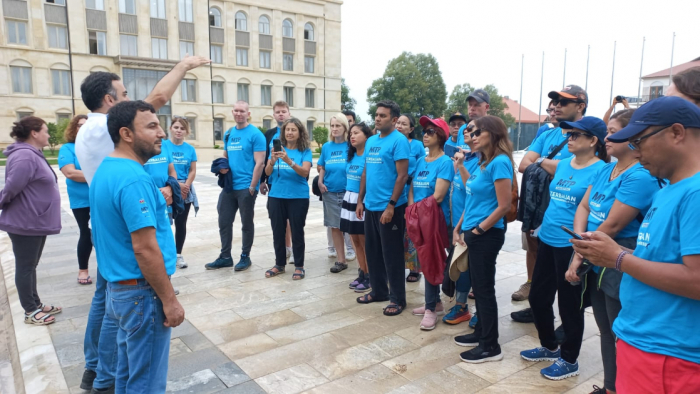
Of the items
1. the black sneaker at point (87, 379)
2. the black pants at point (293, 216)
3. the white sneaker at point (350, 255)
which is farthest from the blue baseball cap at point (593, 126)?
the white sneaker at point (350, 255)

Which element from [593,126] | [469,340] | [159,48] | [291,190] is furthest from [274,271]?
[159,48]

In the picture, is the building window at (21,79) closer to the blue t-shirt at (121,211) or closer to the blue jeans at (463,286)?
the blue t-shirt at (121,211)

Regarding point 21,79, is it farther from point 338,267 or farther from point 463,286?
point 463,286

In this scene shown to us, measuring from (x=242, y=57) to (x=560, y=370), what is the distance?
39.5 metres

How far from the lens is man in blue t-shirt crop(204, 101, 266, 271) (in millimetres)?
5773

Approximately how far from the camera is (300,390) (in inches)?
120

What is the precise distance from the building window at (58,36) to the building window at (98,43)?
1.67 meters

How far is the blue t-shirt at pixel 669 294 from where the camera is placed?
1.56 m

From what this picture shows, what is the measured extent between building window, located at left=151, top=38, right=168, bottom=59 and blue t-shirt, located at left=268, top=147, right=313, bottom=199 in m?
34.3

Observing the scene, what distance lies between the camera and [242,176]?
584 cm

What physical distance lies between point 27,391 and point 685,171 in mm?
3985

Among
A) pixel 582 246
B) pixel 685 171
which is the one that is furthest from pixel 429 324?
pixel 685 171

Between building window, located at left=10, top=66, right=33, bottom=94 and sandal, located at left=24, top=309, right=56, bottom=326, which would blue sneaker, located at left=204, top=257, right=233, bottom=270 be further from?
building window, located at left=10, top=66, right=33, bottom=94

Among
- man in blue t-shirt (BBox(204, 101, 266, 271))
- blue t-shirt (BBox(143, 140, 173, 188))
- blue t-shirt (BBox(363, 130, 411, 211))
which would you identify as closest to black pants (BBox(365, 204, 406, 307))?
blue t-shirt (BBox(363, 130, 411, 211))
